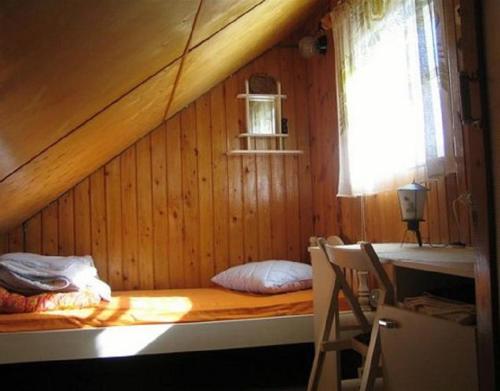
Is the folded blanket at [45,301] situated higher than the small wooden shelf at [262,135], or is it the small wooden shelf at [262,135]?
the small wooden shelf at [262,135]

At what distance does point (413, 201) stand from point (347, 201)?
1011 mm

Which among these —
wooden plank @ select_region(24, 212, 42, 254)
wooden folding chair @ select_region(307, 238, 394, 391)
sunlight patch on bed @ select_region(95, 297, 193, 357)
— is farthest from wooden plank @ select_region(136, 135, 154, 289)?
wooden folding chair @ select_region(307, 238, 394, 391)

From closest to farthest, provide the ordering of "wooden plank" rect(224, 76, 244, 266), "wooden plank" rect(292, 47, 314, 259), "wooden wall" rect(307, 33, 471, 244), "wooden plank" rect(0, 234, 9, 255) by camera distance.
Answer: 1. "wooden wall" rect(307, 33, 471, 244)
2. "wooden plank" rect(0, 234, 9, 255)
3. "wooden plank" rect(224, 76, 244, 266)
4. "wooden plank" rect(292, 47, 314, 259)

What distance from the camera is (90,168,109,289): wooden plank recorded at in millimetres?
3232

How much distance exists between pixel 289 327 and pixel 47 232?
1.79m

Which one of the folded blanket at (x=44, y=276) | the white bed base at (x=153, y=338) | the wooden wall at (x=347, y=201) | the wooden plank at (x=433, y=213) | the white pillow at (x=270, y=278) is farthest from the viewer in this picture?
the white pillow at (x=270, y=278)

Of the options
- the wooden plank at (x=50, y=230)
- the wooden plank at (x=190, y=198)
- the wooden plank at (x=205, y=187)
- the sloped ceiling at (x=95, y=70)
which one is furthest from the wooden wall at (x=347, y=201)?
the wooden plank at (x=50, y=230)

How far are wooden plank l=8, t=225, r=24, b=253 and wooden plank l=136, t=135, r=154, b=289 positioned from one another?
761 mm

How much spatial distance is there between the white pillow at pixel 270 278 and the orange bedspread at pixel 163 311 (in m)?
0.05

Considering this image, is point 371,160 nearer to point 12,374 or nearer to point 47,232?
point 47,232

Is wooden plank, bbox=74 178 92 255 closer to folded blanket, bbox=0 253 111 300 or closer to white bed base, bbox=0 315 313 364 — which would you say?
folded blanket, bbox=0 253 111 300

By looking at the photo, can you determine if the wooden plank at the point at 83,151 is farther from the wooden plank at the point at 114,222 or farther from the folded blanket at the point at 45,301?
the folded blanket at the point at 45,301

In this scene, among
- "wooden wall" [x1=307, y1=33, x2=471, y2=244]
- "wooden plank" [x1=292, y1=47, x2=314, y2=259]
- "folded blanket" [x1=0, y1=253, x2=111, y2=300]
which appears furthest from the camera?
"wooden plank" [x1=292, y1=47, x2=314, y2=259]

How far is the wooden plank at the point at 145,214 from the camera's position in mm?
3281
